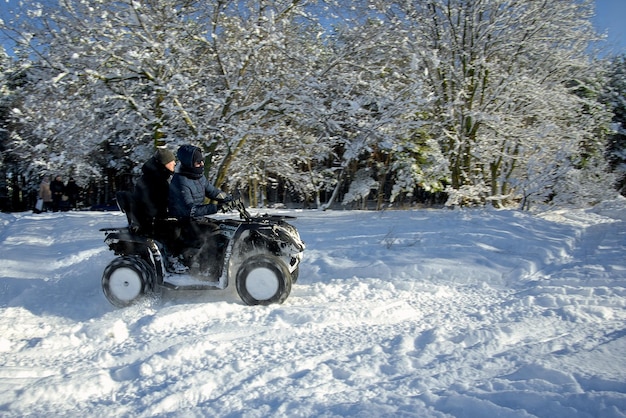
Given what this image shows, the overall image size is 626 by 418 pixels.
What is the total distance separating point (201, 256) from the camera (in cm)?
567

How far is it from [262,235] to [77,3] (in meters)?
7.94

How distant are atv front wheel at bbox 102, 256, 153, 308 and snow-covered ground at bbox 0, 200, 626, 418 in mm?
145

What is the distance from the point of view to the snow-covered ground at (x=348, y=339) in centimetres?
317

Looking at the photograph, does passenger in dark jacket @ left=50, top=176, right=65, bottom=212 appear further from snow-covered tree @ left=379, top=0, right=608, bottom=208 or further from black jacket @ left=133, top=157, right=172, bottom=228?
black jacket @ left=133, top=157, right=172, bottom=228

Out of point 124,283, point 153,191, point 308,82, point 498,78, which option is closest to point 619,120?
point 498,78

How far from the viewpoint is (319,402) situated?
3143mm

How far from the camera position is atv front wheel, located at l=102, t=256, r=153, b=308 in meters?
5.42

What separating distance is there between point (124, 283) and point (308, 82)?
22.6 feet

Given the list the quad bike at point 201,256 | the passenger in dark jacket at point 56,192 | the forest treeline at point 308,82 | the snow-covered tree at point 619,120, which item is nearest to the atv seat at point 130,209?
the quad bike at point 201,256

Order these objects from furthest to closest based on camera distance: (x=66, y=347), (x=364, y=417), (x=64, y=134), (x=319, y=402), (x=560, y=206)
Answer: (x=560, y=206), (x=64, y=134), (x=66, y=347), (x=319, y=402), (x=364, y=417)

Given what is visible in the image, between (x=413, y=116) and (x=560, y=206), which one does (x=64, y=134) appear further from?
(x=560, y=206)

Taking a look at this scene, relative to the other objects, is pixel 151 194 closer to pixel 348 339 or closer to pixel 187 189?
pixel 187 189

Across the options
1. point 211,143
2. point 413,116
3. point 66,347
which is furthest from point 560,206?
point 66,347

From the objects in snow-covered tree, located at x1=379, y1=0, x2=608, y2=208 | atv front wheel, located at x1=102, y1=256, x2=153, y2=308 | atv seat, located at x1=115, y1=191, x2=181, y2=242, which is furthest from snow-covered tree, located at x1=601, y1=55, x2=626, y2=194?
atv front wheel, located at x1=102, y1=256, x2=153, y2=308
